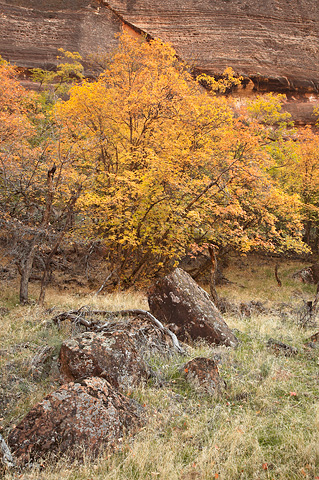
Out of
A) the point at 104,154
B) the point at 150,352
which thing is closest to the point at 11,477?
the point at 150,352

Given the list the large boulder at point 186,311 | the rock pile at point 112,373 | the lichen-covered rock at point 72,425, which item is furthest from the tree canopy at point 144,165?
the lichen-covered rock at point 72,425

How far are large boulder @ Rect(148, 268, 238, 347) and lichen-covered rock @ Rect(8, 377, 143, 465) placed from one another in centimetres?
271

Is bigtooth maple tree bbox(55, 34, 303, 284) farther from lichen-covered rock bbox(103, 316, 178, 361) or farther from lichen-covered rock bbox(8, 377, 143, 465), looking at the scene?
lichen-covered rock bbox(8, 377, 143, 465)

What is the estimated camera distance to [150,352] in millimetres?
4973

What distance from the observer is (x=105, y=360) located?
4125 mm

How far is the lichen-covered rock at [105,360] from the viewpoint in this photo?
158 inches

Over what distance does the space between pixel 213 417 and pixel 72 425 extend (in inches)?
57.7

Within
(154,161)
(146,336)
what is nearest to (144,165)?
(154,161)

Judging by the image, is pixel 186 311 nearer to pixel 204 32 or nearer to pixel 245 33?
pixel 204 32

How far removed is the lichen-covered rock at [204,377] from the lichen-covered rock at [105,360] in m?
0.58

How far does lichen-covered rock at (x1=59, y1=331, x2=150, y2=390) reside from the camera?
4008 millimetres

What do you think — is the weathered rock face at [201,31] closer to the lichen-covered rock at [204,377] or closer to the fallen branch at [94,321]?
the fallen branch at [94,321]

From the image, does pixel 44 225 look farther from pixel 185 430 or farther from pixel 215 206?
pixel 185 430

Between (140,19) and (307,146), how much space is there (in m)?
29.2
